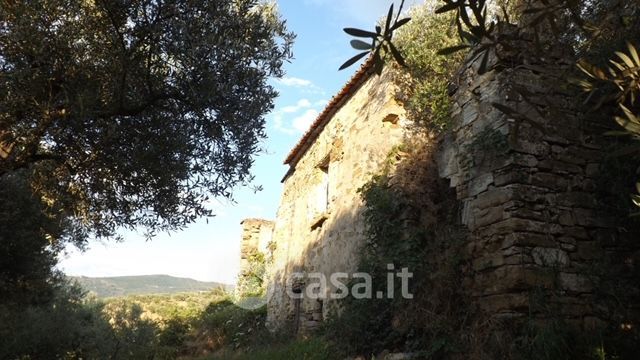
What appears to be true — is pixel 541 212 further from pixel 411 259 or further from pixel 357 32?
pixel 357 32

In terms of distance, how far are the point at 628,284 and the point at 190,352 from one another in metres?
11.3

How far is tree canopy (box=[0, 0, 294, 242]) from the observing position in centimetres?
525

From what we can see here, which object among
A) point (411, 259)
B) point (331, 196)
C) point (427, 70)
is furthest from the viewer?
point (331, 196)

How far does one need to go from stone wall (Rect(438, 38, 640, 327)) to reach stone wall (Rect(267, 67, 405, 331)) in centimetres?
287

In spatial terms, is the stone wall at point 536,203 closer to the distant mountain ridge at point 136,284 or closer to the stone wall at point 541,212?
the stone wall at point 541,212

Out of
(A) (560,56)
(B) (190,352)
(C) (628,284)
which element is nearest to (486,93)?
(A) (560,56)

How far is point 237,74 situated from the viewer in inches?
234

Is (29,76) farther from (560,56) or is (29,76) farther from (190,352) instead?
(190,352)

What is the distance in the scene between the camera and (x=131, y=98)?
5.88 metres

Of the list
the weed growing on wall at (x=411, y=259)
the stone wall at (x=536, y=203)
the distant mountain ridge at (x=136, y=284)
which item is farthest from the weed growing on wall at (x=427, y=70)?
the distant mountain ridge at (x=136, y=284)

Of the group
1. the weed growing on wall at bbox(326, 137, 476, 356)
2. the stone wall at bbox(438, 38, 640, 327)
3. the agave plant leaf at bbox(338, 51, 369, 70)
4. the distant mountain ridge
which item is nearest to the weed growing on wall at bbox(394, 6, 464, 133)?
the weed growing on wall at bbox(326, 137, 476, 356)

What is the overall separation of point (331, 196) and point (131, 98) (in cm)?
582

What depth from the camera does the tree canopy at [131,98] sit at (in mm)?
5250

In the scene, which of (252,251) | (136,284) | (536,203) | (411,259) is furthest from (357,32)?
(136,284)
